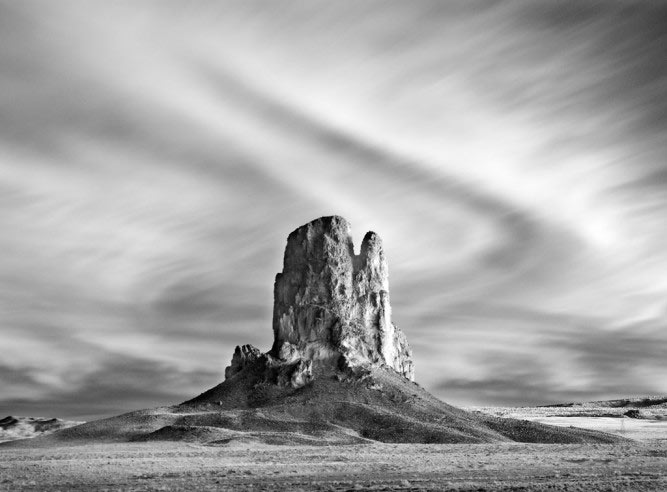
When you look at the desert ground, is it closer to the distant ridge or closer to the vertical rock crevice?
the distant ridge

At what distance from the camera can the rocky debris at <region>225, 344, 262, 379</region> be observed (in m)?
173

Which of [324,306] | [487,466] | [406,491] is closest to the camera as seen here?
[406,491]

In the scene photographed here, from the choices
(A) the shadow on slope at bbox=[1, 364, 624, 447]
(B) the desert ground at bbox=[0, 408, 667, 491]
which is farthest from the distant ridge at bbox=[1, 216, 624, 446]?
(B) the desert ground at bbox=[0, 408, 667, 491]

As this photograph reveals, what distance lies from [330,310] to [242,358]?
66.7ft

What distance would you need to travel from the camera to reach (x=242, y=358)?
17450cm

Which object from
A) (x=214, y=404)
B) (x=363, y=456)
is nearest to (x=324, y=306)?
(x=214, y=404)

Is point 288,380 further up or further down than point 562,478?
further up

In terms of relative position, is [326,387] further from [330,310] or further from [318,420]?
[330,310]

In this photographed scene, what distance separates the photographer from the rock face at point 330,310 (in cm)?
16962

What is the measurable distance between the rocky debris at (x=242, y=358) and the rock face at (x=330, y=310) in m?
0.18

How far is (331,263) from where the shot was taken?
582 ft

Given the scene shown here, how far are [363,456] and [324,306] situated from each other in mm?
88389

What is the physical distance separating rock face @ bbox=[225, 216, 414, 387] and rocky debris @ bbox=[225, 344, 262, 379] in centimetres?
18

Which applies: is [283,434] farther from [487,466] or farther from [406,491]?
[406,491]
